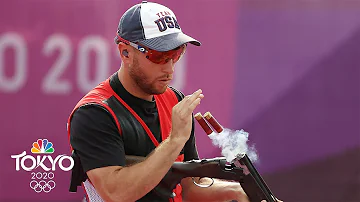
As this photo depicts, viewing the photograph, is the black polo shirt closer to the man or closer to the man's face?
the man

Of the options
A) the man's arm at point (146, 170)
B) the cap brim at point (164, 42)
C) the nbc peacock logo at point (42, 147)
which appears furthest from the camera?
the nbc peacock logo at point (42, 147)

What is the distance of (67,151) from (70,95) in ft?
1.17

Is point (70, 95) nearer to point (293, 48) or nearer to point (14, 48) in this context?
point (14, 48)

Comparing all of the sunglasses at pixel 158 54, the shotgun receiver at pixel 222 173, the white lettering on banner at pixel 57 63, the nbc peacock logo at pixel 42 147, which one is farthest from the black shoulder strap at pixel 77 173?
the white lettering on banner at pixel 57 63

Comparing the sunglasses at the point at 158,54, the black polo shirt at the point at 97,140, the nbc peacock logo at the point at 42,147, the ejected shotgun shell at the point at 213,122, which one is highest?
the sunglasses at the point at 158,54

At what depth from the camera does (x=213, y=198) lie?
2344mm

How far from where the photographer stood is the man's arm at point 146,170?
6.24 feet

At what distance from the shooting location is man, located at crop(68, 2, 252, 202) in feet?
6.30

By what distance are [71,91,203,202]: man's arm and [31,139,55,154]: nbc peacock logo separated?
1.81 meters

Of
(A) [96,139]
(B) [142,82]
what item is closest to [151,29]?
(B) [142,82]

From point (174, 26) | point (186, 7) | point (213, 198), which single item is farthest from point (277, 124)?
point (174, 26)

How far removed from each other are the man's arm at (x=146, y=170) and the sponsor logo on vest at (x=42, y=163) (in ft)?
5.09

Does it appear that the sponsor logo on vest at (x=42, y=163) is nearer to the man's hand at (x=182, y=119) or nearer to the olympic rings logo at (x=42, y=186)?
the olympic rings logo at (x=42, y=186)

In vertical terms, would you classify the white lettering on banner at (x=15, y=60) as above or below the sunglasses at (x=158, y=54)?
above
